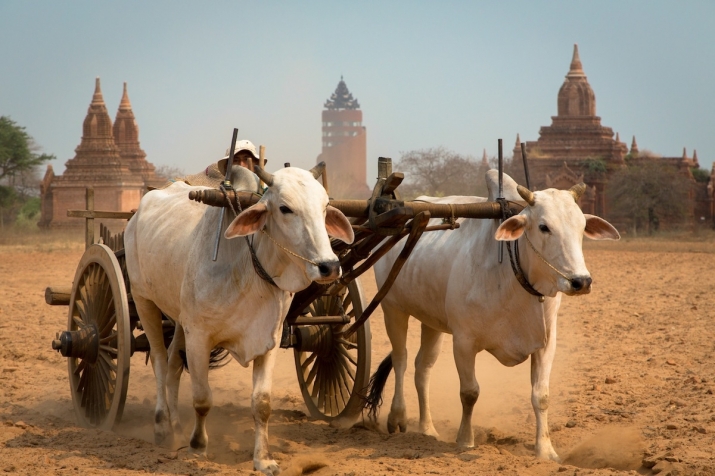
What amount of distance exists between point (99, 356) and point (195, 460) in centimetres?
121

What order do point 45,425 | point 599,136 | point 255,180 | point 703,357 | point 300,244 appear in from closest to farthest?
point 300,244 → point 255,180 → point 45,425 → point 703,357 → point 599,136

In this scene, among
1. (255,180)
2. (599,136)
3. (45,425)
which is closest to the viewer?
(255,180)

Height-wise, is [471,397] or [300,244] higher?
[300,244]

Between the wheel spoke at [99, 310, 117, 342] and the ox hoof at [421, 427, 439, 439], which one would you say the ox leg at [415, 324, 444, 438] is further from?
the wheel spoke at [99, 310, 117, 342]

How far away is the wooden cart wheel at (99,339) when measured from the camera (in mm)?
4945

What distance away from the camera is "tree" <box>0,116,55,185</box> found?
125ft

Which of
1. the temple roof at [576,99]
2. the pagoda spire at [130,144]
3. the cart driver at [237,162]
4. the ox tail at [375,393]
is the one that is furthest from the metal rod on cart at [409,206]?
the temple roof at [576,99]

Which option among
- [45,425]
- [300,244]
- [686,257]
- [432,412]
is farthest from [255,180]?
[686,257]

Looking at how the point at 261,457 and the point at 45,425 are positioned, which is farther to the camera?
the point at 45,425

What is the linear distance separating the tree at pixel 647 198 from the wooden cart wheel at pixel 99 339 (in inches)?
1243

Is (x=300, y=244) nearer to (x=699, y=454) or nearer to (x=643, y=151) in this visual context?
(x=699, y=454)

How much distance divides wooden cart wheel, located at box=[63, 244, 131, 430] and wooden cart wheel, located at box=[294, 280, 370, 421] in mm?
1082

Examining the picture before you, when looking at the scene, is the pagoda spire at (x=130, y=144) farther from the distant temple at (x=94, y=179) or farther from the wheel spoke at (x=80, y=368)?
the wheel spoke at (x=80, y=368)

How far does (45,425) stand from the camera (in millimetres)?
5230
